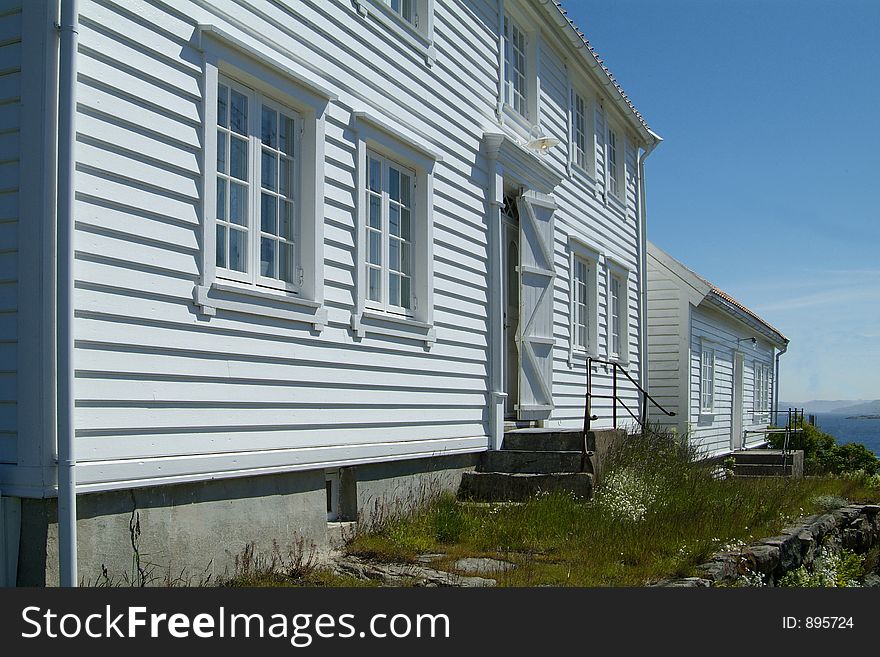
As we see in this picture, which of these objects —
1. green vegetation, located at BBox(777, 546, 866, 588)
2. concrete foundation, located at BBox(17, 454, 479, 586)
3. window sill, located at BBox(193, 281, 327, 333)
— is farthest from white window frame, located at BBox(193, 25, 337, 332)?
green vegetation, located at BBox(777, 546, 866, 588)

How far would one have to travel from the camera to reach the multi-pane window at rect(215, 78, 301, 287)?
272 inches

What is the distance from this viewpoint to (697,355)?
22109 mm

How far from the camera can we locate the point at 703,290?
21.2 meters

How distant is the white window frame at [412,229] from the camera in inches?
334

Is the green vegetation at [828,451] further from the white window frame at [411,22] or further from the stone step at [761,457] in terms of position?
the white window frame at [411,22]

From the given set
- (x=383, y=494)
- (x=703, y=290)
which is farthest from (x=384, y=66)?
(x=703, y=290)

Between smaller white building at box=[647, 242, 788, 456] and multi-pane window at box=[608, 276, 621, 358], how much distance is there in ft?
9.30

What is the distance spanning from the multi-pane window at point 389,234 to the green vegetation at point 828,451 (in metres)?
21.6

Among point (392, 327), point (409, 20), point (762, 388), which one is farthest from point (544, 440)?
point (762, 388)

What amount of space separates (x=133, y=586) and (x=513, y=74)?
931cm

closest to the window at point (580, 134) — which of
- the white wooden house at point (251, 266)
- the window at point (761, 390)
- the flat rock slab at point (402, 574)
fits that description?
the white wooden house at point (251, 266)

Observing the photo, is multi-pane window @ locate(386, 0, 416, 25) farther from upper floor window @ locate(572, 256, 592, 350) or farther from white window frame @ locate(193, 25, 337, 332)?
upper floor window @ locate(572, 256, 592, 350)

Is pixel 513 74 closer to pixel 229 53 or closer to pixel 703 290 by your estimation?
pixel 229 53

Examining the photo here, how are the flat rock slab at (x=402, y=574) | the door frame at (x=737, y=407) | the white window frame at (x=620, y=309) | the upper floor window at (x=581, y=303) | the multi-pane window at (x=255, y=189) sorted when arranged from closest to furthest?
1. the flat rock slab at (x=402, y=574)
2. the multi-pane window at (x=255, y=189)
3. the upper floor window at (x=581, y=303)
4. the white window frame at (x=620, y=309)
5. the door frame at (x=737, y=407)
